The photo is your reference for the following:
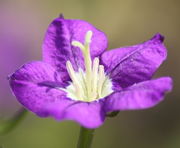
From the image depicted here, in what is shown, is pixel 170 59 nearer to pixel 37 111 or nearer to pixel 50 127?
pixel 50 127

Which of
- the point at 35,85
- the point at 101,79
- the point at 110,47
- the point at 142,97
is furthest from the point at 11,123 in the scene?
the point at 110,47

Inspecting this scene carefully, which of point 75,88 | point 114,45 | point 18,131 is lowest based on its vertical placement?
point 18,131

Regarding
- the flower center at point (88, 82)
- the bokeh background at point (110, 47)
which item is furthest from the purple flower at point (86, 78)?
the bokeh background at point (110, 47)

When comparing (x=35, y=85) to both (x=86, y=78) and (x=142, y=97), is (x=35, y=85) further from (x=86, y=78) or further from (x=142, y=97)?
(x=142, y=97)

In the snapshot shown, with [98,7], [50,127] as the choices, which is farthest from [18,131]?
[98,7]

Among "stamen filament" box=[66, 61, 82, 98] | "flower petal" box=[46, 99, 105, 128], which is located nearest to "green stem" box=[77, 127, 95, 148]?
"flower petal" box=[46, 99, 105, 128]
